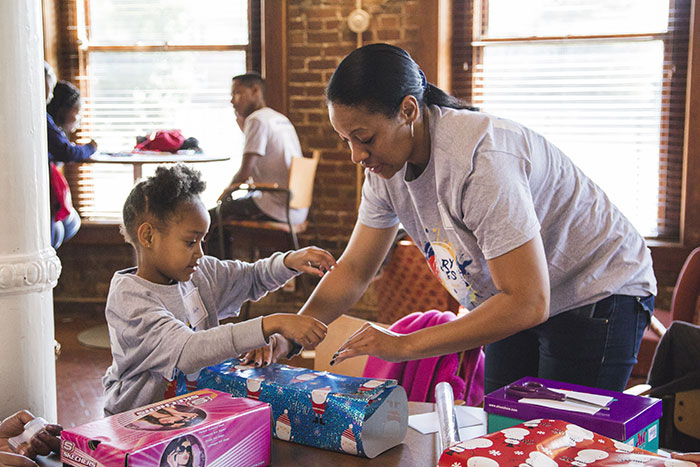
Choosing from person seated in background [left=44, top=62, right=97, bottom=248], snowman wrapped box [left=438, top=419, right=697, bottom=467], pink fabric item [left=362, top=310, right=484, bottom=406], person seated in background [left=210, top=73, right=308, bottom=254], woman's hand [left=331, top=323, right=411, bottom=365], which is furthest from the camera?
person seated in background [left=210, top=73, right=308, bottom=254]

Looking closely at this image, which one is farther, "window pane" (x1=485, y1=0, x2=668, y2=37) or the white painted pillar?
"window pane" (x1=485, y1=0, x2=668, y2=37)

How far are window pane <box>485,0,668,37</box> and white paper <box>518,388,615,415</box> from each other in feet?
12.6

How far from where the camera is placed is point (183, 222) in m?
1.75

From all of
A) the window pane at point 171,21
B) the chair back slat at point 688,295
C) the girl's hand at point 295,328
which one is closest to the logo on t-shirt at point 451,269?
the girl's hand at point 295,328

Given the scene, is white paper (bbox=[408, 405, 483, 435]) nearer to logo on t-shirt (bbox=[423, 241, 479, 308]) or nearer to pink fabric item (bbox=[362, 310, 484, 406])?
logo on t-shirt (bbox=[423, 241, 479, 308])

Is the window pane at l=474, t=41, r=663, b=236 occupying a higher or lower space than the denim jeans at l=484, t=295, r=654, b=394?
higher

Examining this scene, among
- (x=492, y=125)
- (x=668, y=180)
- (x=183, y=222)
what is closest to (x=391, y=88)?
(x=492, y=125)

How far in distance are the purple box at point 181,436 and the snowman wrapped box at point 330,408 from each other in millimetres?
81

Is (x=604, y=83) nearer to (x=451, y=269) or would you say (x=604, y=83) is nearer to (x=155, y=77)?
(x=155, y=77)

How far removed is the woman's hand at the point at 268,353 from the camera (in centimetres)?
154

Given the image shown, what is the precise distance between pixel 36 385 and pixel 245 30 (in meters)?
4.16

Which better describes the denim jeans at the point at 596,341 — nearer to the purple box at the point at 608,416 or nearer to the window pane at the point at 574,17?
the purple box at the point at 608,416

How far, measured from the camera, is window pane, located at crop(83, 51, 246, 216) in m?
5.49

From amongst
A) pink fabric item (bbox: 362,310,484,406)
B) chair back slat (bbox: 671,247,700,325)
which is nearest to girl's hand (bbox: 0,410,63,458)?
pink fabric item (bbox: 362,310,484,406)
